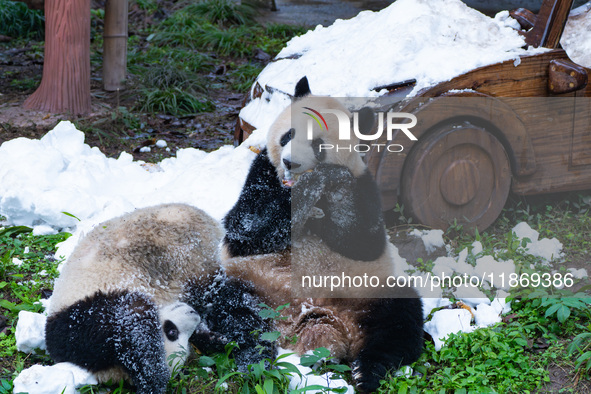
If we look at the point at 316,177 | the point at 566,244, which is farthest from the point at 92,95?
the point at 566,244

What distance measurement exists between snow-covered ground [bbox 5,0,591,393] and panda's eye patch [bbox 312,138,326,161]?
0.55 m

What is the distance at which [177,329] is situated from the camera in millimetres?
2670

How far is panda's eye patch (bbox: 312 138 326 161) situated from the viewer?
2752 millimetres

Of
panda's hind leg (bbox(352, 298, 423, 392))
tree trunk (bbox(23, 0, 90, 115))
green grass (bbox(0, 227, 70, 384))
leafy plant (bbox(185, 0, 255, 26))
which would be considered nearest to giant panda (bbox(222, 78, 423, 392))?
panda's hind leg (bbox(352, 298, 423, 392))

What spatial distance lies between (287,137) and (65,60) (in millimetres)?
3827

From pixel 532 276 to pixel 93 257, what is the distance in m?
2.08

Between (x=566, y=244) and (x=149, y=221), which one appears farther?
(x=566, y=244)

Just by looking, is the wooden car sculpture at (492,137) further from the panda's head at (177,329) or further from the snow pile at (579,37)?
the panda's head at (177,329)

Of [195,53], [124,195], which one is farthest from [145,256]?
[195,53]

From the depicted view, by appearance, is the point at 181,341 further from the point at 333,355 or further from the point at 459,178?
the point at 459,178

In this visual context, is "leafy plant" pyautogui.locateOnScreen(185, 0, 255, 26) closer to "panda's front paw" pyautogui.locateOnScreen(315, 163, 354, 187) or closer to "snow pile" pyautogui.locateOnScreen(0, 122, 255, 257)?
"snow pile" pyautogui.locateOnScreen(0, 122, 255, 257)

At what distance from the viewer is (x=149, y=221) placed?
290 cm

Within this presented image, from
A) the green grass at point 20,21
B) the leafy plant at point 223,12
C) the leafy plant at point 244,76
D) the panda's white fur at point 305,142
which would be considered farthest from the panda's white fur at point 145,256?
the green grass at point 20,21

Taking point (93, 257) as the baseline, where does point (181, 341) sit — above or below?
below
